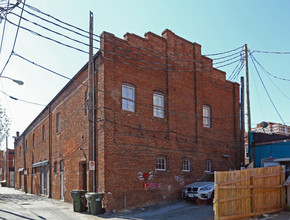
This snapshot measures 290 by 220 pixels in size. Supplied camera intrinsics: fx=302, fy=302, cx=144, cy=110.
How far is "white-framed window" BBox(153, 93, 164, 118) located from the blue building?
7563 millimetres

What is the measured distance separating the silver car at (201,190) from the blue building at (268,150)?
18.4 feet

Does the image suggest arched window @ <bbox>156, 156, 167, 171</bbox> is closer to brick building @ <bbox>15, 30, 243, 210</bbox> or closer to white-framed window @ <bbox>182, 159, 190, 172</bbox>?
brick building @ <bbox>15, 30, 243, 210</bbox>

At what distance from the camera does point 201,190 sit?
1537cm

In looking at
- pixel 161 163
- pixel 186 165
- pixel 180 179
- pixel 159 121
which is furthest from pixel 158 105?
pixel 180 179

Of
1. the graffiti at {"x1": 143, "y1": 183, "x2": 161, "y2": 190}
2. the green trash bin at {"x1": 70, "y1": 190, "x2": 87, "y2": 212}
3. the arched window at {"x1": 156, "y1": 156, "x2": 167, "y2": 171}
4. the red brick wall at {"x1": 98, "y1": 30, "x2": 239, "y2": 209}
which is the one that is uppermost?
the red brick wall at {"x1": 98, "y1": 30, "x2": 239, "y2": 209}

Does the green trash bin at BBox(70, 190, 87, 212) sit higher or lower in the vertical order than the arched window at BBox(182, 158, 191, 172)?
lower

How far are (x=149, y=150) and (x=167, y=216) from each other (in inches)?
168

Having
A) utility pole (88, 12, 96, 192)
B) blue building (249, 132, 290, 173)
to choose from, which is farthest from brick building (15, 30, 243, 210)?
blue building (249, 132, 290, 173)

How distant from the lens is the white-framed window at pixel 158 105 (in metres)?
17.2

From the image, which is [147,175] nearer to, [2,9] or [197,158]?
[197,158]

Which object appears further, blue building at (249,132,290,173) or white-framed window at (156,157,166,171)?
blue building at (249,132,290,173)

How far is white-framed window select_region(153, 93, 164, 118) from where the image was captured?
17202 mm

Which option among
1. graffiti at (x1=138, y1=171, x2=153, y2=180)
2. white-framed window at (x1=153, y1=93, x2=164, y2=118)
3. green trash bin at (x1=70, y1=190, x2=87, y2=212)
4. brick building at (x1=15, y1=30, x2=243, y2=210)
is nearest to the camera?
green trash bin at (x1=70, y1=190, x2=87, y2=212)

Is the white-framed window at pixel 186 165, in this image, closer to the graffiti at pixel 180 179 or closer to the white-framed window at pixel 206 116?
the graffiti at pixel 180 179
